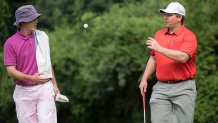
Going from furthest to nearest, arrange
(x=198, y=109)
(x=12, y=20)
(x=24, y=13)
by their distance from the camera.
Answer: (x=198, y=109) < (x=12, y=20) < (x=24, y=13)

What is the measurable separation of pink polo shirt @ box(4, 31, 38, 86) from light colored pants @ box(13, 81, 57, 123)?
101 mm

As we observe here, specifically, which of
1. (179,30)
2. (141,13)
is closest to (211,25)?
(141,13)

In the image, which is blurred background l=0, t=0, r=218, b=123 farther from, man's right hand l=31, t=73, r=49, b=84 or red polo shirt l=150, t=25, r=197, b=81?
red polo shirt l=150, t=25, r=197, b=81

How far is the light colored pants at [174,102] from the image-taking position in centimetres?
712

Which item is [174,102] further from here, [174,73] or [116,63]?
[116,63]

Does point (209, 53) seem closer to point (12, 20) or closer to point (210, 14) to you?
point (210, 14)

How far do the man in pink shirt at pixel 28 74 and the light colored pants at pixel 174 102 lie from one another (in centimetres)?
111

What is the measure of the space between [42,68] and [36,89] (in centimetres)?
23

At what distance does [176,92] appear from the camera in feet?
23.4

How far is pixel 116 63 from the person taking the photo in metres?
10.7

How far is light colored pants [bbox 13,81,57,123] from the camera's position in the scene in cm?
686

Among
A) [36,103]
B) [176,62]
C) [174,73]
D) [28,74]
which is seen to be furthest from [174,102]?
[28,74]

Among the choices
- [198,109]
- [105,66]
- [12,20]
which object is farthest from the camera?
[105,66]

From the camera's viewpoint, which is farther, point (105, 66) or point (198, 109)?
point (105, 66)
